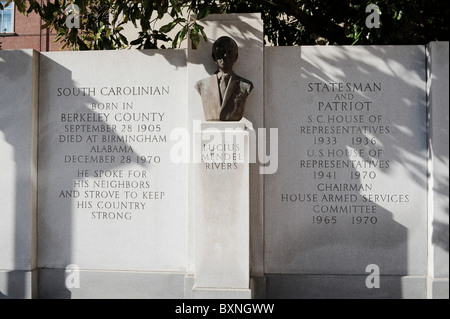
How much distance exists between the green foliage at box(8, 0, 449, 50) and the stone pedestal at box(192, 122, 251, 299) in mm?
1166

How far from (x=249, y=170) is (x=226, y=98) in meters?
0.78

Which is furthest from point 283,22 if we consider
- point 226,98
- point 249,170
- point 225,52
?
point 249,170

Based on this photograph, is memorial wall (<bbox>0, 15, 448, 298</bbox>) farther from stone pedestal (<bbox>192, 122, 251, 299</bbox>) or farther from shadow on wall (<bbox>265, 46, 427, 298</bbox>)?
stone pedestal (<bbox>192, 122, 251, 299</bbox>)

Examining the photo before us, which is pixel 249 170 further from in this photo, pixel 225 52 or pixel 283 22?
pixel 283 22

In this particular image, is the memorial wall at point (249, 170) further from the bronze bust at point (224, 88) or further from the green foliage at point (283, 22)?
the green foliage at point (283, 22)

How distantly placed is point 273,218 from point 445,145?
193 cm

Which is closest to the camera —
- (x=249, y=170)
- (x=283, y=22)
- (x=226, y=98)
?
(x=226, y=98)

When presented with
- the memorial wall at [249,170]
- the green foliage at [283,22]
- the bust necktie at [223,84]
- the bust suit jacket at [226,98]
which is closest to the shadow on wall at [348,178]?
the memorial wall at [249,170]

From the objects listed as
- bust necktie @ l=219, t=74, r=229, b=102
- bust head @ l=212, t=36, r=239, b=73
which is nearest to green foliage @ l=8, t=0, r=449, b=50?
bust head @ l=212, t=36, r=239, b=73

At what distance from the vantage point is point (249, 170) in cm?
455

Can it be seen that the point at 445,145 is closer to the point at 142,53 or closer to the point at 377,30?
the point at 377,30

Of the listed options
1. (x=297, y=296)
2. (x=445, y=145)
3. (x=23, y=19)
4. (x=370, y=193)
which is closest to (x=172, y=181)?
(x=297, y=296)

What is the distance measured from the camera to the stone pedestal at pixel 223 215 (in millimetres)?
4230

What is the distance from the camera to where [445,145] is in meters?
4.51
